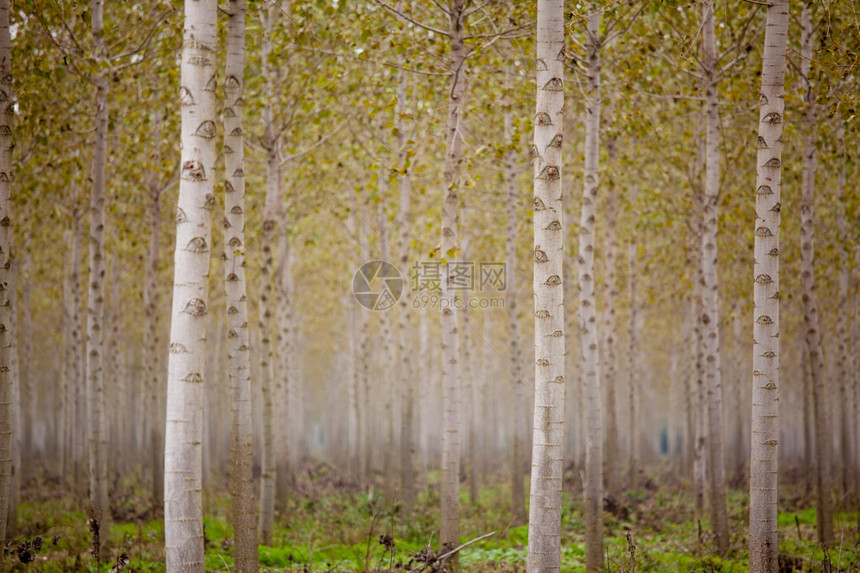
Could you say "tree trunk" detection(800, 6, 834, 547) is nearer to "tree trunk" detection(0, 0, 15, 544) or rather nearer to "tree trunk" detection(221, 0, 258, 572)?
"tree trunk" detection(221, 0, 258, 572)

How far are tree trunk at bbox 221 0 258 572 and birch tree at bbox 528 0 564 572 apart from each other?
272 centimetres

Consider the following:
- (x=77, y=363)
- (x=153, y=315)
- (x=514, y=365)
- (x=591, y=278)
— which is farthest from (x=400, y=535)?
(x=77, y=363)

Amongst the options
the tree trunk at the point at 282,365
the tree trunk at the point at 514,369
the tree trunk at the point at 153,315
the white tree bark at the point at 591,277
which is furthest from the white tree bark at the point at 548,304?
the tree trunk at the point at 153,315

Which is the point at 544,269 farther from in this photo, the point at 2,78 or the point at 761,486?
the point at 2,78

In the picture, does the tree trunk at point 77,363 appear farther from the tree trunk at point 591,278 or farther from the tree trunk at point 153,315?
the tree trunk at point 591,278

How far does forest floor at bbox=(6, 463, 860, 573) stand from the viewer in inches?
266

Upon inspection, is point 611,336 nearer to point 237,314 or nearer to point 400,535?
point 400,535

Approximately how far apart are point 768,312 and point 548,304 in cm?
228

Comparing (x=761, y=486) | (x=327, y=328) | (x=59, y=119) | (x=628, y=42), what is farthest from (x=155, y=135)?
(x=327, y=328)

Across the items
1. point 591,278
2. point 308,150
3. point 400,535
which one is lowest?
point 400,535

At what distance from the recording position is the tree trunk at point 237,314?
5.70 metres

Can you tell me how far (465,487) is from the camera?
16.5m

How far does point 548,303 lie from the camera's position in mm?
4539

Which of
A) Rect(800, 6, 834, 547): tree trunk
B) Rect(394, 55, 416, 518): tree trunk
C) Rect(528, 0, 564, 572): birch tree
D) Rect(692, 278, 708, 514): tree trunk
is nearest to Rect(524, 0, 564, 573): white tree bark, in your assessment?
Rect(528, 0, 564, 572): birch tree
